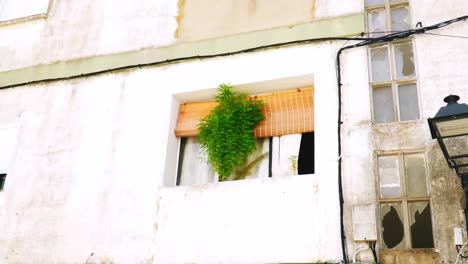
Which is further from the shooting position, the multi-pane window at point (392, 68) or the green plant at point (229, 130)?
the green plant at point (229, 130)

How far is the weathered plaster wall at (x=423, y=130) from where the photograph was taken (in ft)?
19.2

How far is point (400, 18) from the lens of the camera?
284 inches

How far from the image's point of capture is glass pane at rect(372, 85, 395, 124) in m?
6.69

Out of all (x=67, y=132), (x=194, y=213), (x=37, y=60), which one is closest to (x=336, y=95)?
(x=194, y=213)

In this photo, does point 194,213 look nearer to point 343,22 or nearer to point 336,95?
point 336,95

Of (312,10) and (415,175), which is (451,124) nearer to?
(415,175)

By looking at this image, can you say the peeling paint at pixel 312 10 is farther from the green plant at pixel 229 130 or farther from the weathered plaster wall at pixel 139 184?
the green plant at pixel 229 130

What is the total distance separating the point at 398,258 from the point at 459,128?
1.68 meters

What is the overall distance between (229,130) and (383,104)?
6.81 feet

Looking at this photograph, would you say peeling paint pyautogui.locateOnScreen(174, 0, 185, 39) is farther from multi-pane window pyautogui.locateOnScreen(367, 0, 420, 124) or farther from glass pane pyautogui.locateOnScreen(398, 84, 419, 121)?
glass pane pyautogui.locateOnScreen(398, 84, 419, 121)

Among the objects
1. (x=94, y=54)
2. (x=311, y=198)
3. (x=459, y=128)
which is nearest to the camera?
(x=459, y=128)

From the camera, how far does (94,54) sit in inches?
350

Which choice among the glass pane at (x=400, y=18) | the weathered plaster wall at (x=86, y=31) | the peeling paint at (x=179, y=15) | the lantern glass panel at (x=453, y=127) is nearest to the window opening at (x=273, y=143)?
the peeling paint at (x=179, y=15)

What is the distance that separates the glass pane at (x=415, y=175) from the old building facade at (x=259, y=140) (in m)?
0.01
